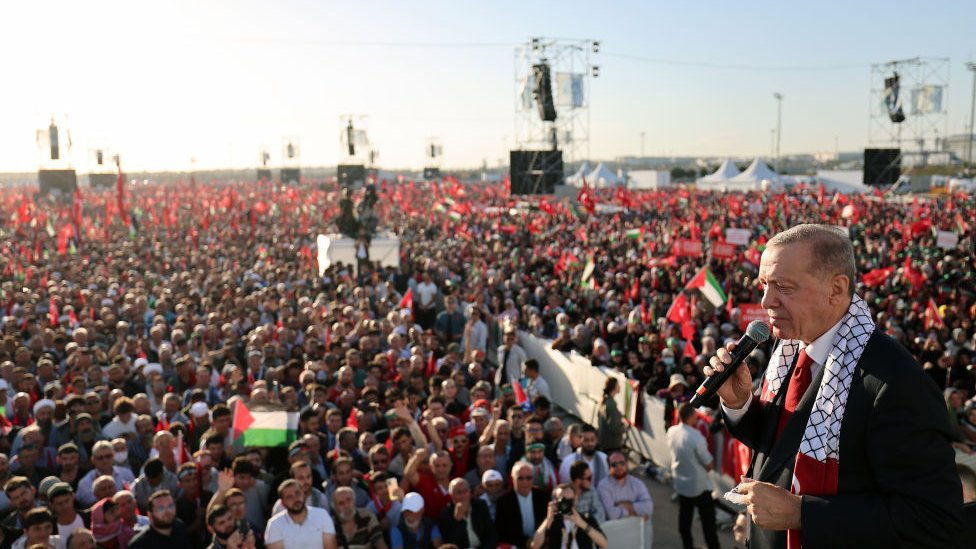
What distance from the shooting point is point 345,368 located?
29.5 feet

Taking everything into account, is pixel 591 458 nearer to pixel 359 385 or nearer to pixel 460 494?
pixel 460 494

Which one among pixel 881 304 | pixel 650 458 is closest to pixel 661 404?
pixel 650 458

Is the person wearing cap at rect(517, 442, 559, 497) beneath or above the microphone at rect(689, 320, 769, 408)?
beneath

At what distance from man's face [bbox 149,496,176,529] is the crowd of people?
14mm

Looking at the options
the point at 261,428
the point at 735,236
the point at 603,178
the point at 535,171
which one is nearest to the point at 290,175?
the point at 603,178

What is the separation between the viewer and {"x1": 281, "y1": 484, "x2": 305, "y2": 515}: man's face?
17.1 feet

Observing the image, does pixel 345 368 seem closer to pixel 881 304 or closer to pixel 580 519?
pixel 580 519

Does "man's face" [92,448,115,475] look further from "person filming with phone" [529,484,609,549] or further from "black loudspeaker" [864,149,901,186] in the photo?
"black loudspeaker" [864,149,901,186]

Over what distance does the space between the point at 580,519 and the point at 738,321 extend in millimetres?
8202

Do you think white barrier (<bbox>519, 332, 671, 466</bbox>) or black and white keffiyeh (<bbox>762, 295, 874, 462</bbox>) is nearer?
black and white keffiyeh (<bbox>762, 295, 874, 462</bbox>)

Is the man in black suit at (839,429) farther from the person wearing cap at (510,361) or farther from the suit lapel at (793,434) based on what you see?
the person wearing cap at (510,361)

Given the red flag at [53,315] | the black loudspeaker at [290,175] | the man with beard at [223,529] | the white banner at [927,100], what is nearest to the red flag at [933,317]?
the man with beard at [223,529]

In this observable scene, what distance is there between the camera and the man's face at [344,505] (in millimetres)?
5543

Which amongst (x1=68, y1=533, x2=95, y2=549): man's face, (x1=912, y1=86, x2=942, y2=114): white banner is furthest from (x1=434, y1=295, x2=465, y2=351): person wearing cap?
(x1=912, y1=86, x2=942, y2=114): white banner
